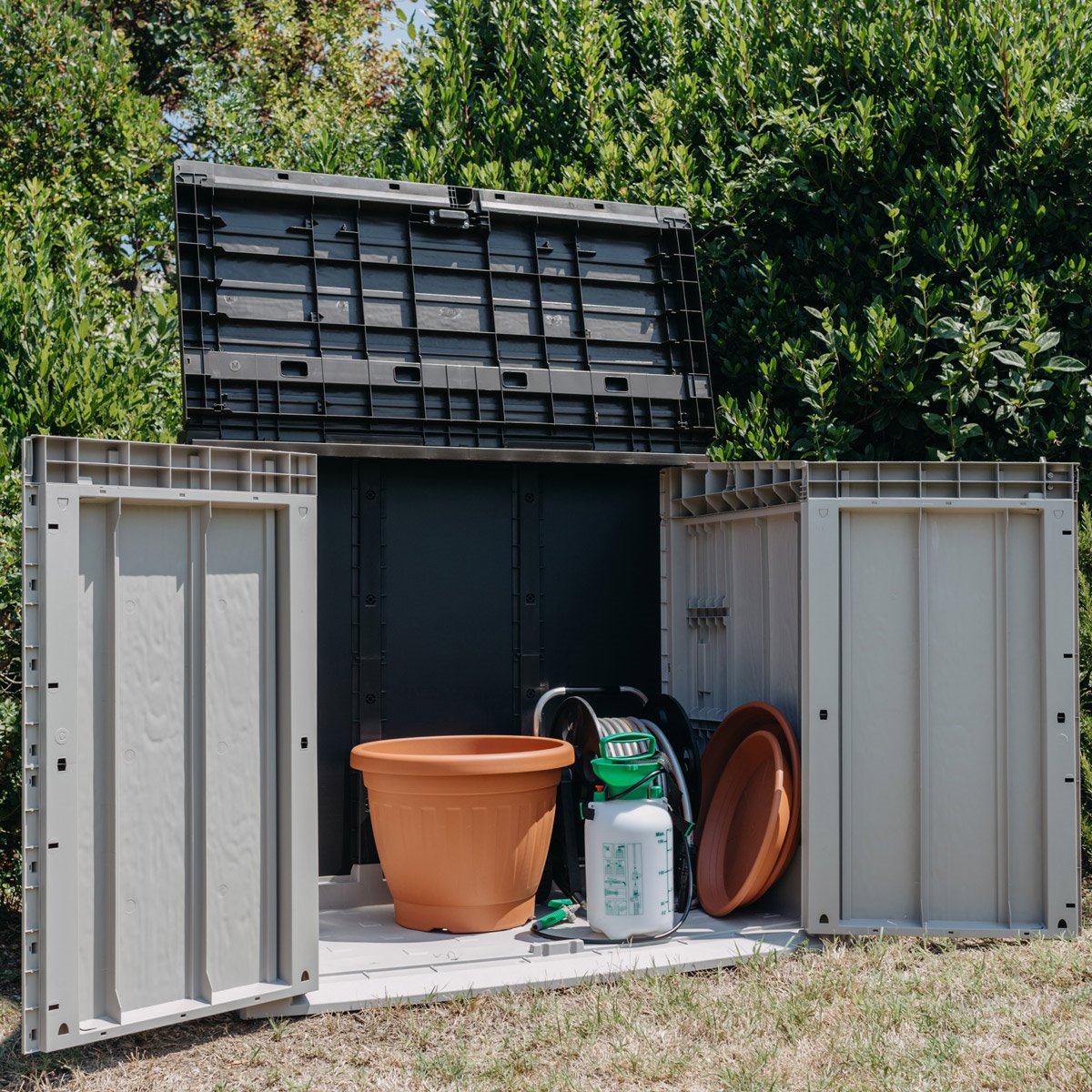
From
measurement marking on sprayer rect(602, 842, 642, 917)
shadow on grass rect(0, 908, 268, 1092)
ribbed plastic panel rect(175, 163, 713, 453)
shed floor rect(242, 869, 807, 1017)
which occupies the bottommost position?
shadow on grass rect(0, 908, 268, 1092)

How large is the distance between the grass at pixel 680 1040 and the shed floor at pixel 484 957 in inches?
2.3

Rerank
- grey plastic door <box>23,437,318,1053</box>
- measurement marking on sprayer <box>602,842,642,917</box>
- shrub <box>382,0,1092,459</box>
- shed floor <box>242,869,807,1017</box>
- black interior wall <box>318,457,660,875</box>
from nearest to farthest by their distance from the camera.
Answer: grey plastic door <box>23,437,318,1053</box>
shed floor <box>242,869,807,1017</box>
measurement marking on sprayer <box>602,842,642,917</box>
black interior wall <box>318,457,660,875</box>
shrub <box>382,0,1092,459</box>

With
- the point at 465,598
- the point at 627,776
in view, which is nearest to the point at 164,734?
the point at 627,776

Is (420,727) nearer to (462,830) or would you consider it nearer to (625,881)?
(462,830)

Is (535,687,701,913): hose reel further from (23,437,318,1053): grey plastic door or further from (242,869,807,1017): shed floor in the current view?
(23,437,318,1053): grey plastic door

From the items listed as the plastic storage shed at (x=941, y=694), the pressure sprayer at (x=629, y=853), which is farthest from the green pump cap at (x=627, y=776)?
the plastic storage shed at (x=941, y=694)

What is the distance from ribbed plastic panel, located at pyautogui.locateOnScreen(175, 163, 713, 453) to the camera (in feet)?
18.5

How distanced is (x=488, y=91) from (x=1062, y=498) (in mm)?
5709

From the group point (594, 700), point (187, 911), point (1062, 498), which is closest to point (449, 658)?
point (594, 700)

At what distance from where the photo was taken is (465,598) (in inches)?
239

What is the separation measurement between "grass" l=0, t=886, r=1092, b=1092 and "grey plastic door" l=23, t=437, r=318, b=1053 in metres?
0.22

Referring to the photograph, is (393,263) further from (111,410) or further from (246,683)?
(246,683)

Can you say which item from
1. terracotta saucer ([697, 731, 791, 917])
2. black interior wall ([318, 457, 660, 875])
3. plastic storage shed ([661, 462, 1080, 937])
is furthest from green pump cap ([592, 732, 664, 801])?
black interior wall ([318, 457, 660, 875])

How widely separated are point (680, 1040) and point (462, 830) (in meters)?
1.44
